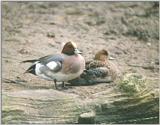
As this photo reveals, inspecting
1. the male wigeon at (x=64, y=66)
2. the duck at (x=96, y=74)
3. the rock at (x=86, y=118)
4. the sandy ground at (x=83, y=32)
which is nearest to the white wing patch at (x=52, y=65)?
the male wigeon at (x=64, y=66)

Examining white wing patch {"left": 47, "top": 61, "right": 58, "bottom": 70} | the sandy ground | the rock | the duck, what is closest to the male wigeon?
white wing patch {"left": 47, "top": 61, "right": 58, "bottom": 70}

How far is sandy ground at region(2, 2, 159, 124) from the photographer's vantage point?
9984mm

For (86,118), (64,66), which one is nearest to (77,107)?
(86,118)

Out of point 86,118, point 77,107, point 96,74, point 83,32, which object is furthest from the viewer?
point 83,32

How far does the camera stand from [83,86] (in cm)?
845

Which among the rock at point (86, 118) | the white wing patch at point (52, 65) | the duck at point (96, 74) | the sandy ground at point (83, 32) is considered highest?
the sandy ground at point (83, 32)

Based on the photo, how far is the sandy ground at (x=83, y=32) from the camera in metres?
9.98

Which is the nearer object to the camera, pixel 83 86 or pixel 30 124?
pixel 30 124

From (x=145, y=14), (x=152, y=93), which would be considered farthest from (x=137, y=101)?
(x=145, y=14)

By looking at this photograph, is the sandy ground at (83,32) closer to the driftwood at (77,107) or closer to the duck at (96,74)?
the duck at (96,74)

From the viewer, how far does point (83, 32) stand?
11469 mm

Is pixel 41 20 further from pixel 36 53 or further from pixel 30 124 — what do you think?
pixel 30 124

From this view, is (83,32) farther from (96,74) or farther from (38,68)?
(38,68)

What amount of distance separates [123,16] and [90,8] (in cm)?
70
